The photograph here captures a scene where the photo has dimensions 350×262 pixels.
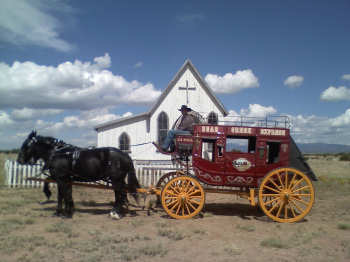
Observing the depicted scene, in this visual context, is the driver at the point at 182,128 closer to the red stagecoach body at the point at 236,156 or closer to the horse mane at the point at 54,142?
the red stagecoach body at the point at 236,156

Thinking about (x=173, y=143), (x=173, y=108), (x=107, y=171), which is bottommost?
(x=107, y=171)

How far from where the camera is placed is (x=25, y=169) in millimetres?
11242

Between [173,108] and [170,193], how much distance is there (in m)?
10.2

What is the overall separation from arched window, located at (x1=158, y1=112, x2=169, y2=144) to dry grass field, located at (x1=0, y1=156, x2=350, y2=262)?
8179 millimetres

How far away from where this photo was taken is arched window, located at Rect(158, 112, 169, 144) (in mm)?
16484

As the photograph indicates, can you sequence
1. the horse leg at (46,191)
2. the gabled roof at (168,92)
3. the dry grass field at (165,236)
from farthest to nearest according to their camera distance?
the gabled roof at (168,92) → the horse leg at (46,191) → the dry grass field at (165,236)

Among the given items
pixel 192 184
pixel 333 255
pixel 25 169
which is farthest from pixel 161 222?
pixel 25 169

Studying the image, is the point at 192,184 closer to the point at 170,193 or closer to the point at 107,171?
the point at 170,193

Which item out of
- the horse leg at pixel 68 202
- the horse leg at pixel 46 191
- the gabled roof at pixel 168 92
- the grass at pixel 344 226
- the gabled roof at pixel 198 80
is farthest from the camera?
the gabled roof at pixel 198 80

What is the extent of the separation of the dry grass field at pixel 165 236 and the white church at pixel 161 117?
26.4 feet

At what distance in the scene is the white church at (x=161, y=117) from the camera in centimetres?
1650

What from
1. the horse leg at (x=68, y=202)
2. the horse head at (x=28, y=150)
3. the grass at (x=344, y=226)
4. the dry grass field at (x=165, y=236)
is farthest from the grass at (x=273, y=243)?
the horse head at (x=28, y=150)

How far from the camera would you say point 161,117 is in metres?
16.7

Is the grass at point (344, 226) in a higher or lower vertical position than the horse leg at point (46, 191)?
lower
